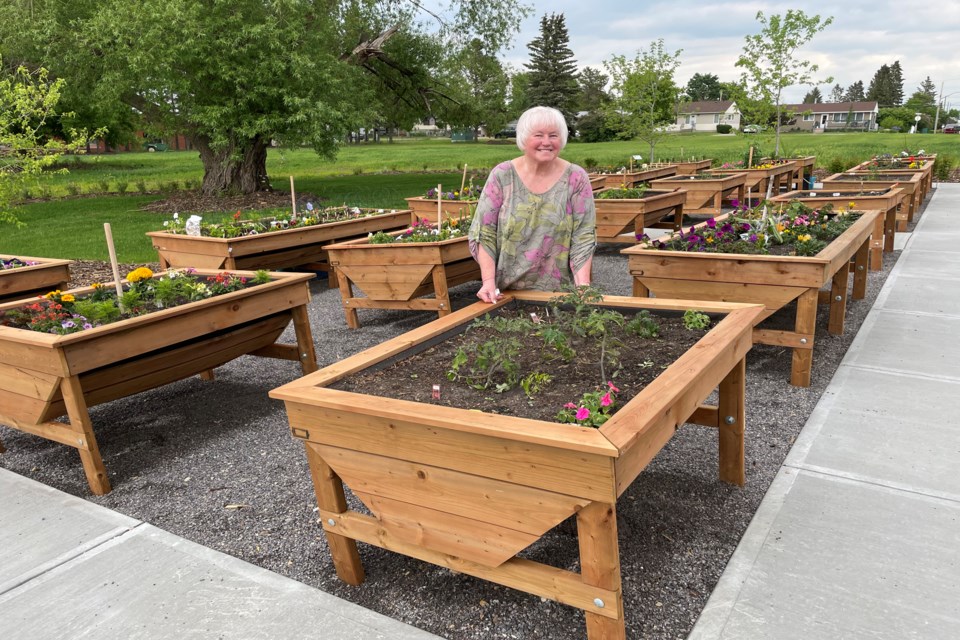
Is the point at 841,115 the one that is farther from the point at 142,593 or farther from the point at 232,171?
the point at 142,593

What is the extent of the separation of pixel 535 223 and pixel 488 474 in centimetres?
155

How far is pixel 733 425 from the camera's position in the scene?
282 cm

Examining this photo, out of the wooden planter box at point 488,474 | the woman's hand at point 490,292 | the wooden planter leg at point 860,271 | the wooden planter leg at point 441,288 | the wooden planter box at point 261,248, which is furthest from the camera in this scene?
the wooden planter box at point 261,248

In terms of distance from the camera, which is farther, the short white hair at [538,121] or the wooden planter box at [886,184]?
the wooden planter box at [886,184]

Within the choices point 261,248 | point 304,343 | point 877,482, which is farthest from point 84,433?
point 261,248

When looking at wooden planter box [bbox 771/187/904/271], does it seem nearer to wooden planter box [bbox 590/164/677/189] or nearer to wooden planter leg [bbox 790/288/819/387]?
wooden planter leg [bbox 790/288/819/387]

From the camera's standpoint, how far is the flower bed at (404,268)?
5.41 metres

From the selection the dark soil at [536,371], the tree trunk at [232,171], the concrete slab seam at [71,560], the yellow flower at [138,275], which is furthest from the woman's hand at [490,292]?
the tree trunk at [232,171]

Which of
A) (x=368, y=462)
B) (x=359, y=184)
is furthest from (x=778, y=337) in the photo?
(x=359, y=184)

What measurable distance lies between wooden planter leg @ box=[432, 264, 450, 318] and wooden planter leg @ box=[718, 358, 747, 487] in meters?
2.95

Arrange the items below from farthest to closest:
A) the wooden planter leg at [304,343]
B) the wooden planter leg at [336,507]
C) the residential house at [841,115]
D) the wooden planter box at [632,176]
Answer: the residential house at [841,115] < the wooden planter box at [632,176] < the wooden planter leg at [304,343] < the wooden planter leg at [336,507]

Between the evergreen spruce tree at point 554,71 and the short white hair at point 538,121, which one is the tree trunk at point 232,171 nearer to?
the short white hair at point 538,121

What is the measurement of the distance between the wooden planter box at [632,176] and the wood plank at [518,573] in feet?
29.7

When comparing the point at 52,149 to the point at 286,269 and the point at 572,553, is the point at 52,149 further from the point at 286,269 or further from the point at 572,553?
the point at 572,553
